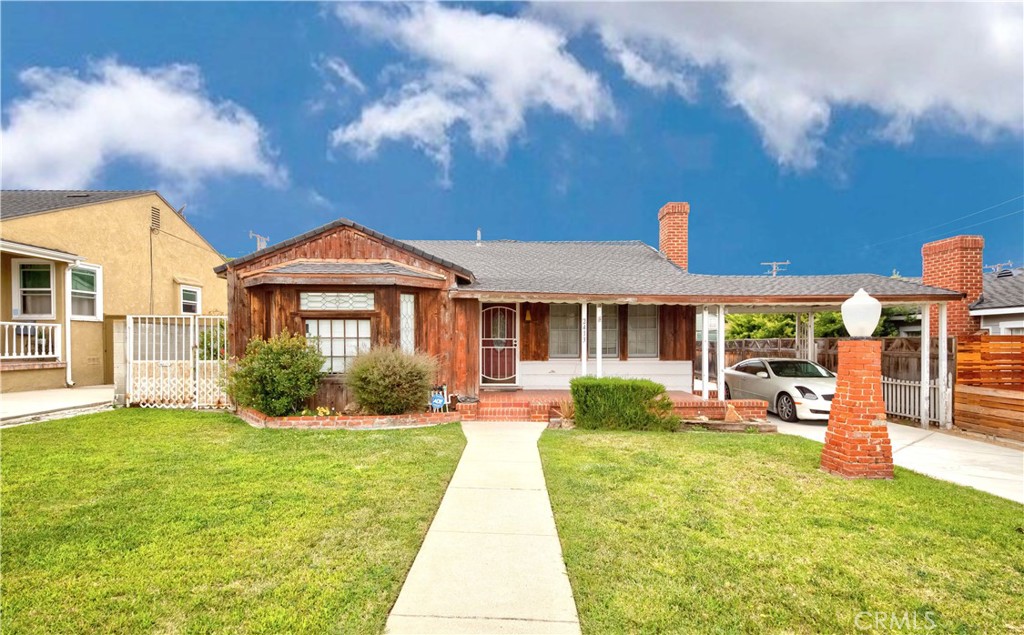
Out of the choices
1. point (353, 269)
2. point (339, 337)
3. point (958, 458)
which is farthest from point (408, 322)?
point (958, 458)

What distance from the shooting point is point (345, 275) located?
8.90 meters

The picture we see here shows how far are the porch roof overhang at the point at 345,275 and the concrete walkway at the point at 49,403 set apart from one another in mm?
4059

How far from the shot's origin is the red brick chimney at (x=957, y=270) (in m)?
10.6

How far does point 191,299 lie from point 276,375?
1223 centimetres

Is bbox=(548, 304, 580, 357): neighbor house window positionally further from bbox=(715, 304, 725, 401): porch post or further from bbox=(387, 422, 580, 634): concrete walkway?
bbox=(387, 422, 580, 634): concrete walkway

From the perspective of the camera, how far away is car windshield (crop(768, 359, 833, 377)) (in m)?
10.5

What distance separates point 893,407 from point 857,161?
7454 cm

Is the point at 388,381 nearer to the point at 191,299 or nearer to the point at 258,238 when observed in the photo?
the point at 258,238

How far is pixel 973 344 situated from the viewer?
890 centimetres

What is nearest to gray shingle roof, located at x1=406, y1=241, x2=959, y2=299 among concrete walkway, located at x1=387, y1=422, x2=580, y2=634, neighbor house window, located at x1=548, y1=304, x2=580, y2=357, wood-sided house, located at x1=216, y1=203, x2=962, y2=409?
wood-sided house, located at x1=216, y1=203, x2=962, y2=409

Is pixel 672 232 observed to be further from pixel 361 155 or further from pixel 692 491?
pixel 361 155

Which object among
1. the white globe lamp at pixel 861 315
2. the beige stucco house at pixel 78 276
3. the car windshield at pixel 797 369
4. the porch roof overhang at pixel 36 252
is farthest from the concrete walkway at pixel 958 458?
the porch roof overhang at pixel 36 252

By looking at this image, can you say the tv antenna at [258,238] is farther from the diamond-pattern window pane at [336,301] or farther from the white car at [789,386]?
the white car at [789,386]

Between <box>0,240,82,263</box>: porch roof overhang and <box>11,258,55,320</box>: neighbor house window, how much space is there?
20.6 inches
